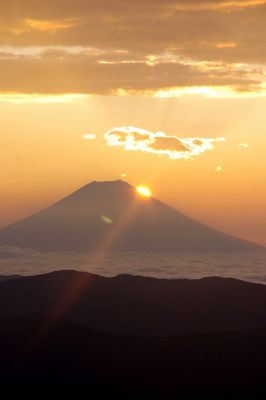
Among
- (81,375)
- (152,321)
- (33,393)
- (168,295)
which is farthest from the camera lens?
(168,295)

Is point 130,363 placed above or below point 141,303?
below

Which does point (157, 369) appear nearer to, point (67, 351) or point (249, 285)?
point (67, 351)

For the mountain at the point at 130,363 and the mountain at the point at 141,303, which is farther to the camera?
the mountain at the point at 141,303

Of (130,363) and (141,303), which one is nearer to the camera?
(130,363)

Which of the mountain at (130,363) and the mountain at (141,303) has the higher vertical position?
the mountain at (141,303)

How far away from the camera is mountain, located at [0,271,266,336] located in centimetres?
9731

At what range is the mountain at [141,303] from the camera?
97.3 meters

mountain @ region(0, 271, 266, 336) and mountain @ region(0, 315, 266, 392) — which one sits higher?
mountain @ region(0, 271, 266, 336)

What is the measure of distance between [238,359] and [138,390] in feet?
29.5

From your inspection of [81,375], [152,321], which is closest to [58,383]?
[81,375]

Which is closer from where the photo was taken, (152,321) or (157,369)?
(157,369)

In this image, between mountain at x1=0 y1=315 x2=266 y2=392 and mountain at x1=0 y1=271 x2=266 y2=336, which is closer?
mountain at x1=0 y1=315 x2=266 y2=392

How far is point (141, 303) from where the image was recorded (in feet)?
345

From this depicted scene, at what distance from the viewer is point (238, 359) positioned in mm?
63625
